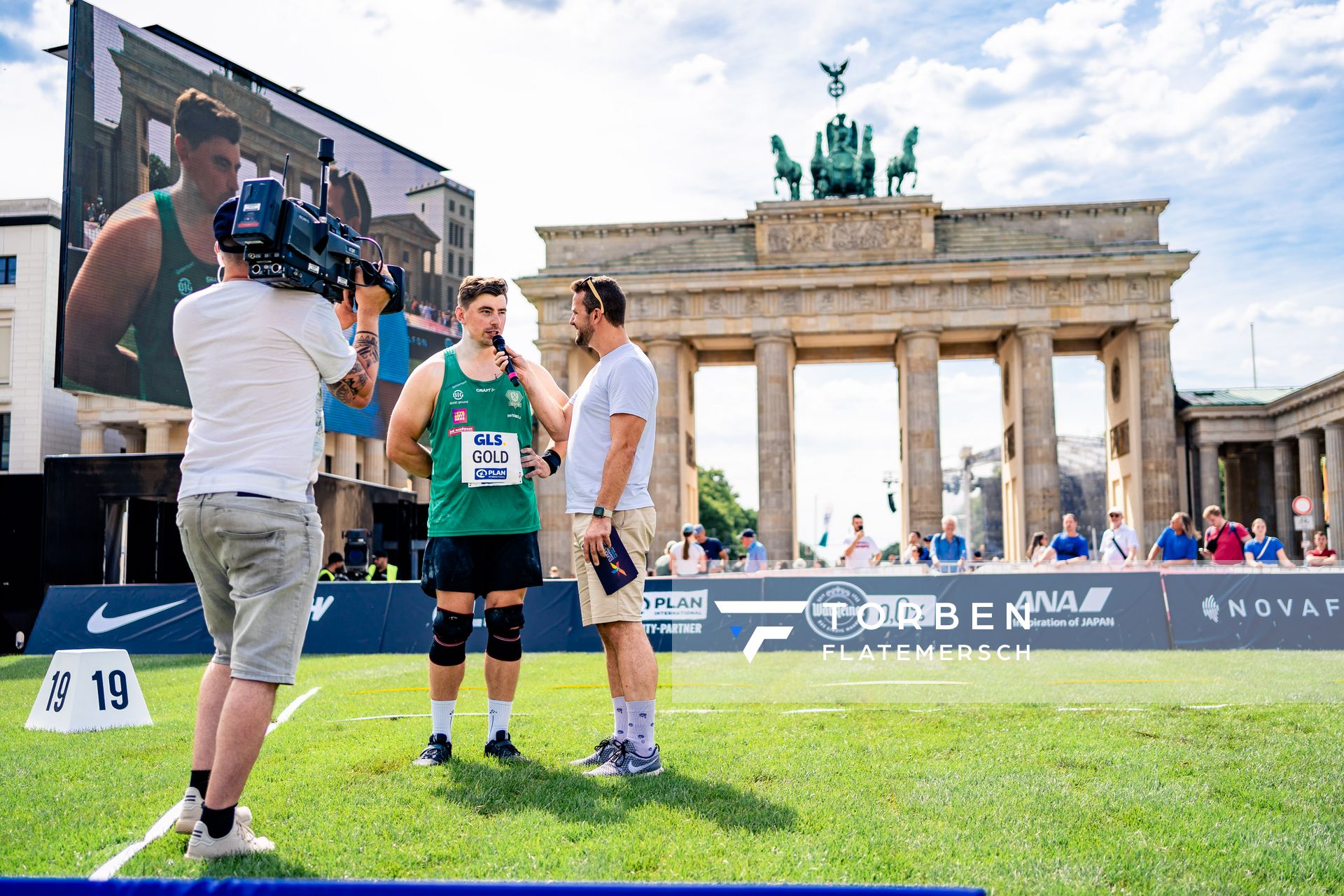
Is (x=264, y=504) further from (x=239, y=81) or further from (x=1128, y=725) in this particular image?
(x=239, y=81)

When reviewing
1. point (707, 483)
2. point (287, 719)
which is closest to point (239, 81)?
point (287, 719)

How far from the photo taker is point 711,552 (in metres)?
22.5

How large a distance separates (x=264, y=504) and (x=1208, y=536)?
16.4m

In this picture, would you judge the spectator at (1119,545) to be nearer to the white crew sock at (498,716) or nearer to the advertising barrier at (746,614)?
the advertising barrier at (746,614)

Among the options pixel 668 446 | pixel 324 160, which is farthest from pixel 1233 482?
pixel 324 160

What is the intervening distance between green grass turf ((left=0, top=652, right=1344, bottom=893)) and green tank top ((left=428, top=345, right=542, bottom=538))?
1.21 meters

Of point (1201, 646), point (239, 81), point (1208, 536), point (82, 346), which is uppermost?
point (239, 81)

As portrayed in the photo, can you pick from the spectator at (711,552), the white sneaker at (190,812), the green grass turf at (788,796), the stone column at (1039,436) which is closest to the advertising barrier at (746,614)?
the spectator at (711,552)

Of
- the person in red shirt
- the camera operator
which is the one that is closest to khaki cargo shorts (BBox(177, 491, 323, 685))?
the camera operator

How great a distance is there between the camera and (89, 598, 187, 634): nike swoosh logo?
Result: 15367mm

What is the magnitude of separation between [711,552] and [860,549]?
11.8 feet

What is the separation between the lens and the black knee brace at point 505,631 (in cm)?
576

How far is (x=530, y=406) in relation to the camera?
599 cm

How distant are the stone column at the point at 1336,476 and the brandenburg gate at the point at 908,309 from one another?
18.4 ft
